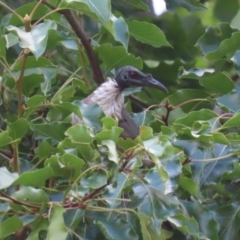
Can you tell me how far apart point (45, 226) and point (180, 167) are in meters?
0.37

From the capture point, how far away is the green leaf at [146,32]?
9.24 ft

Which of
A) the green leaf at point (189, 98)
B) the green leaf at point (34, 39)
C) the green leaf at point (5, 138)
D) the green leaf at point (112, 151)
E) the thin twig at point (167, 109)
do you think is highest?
the green leaf at point (34, 39)

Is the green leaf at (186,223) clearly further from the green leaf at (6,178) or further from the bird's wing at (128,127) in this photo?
the bird's wing at (128,127)

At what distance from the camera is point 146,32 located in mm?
2826

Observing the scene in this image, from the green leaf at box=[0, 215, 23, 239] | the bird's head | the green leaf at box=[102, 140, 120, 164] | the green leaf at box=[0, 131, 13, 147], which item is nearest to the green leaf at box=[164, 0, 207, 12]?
the bird's head

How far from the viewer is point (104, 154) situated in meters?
2.00

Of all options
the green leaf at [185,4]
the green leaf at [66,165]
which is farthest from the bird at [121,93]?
the green leaf at [66,165]

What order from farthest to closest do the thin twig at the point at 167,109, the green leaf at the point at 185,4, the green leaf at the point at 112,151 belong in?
the green leaf at the point at 185,4 < the thin twig at the point at 167,109 < the green leaf at the point at 112,151

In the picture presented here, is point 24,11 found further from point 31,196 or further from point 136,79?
point 31,196

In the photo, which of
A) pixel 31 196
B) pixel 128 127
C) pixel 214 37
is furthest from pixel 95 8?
pixel 128 127

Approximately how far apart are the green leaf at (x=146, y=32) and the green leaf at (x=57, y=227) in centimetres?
102

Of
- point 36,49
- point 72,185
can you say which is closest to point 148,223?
point 72,185

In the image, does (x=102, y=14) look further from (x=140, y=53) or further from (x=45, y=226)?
(x=140, y=53)

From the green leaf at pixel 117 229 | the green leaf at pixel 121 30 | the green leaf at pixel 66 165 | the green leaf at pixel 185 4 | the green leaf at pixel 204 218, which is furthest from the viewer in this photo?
the green leaf at pixel 185 4
